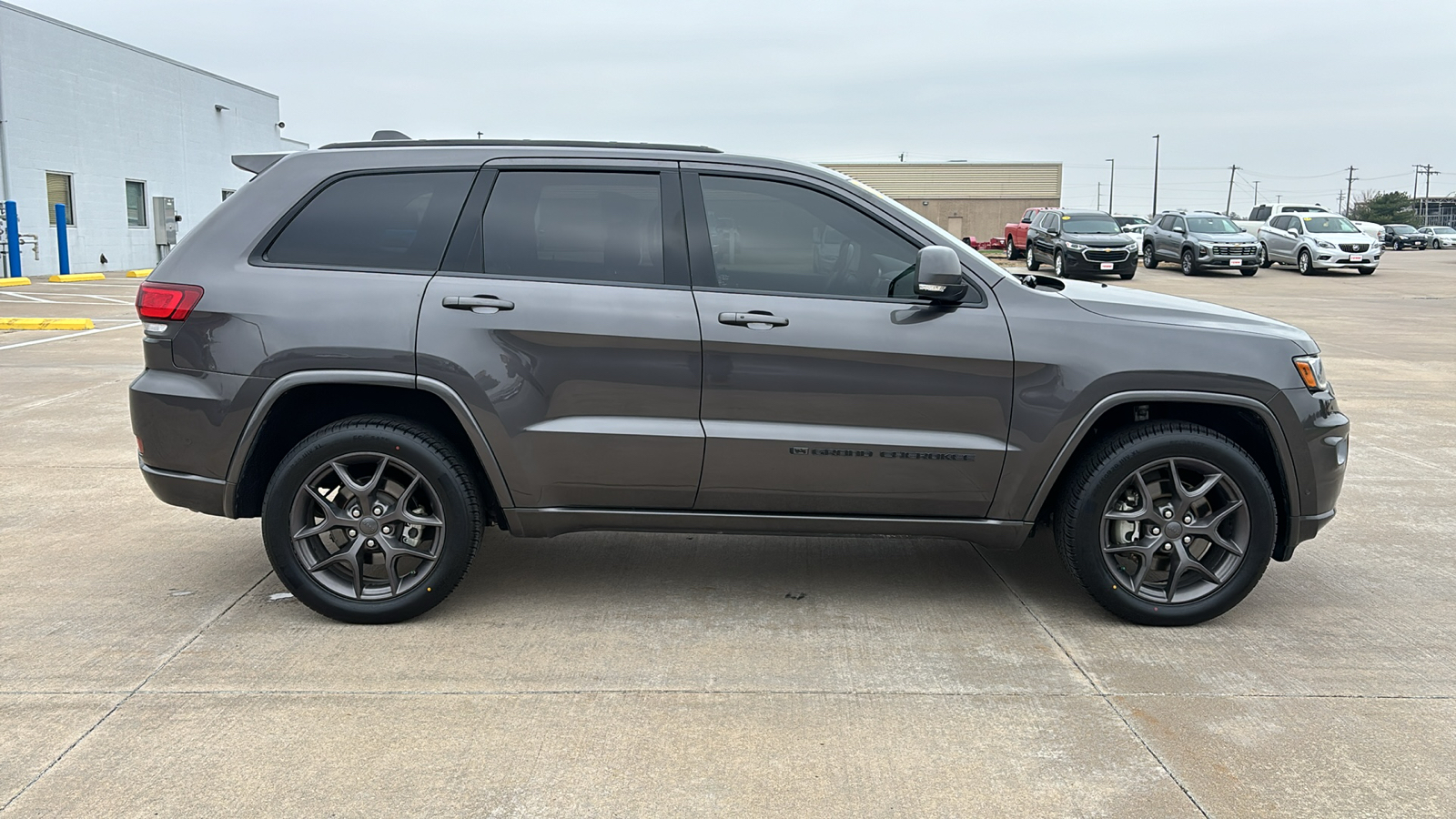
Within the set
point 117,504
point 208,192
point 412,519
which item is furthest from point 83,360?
point 208,192

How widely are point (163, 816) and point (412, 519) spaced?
1491mm

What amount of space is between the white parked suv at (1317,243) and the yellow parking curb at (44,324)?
2783 centimetres

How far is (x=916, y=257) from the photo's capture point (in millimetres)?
4250

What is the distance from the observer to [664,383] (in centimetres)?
416

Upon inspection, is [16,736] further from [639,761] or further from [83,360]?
[83,360]

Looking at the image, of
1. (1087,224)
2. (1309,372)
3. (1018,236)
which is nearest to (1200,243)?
(1087,224)

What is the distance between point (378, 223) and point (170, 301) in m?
0.81

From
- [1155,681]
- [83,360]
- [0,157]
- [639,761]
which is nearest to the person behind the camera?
[639,761]

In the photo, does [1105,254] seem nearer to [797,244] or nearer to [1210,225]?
[1210,225]

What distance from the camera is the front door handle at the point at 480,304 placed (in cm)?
415

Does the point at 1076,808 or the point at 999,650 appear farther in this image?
the point at 999,650


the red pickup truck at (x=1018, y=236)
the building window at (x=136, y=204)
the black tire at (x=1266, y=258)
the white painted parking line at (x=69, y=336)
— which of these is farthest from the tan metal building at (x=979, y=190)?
the white painted parking line at (x=69, y=336)

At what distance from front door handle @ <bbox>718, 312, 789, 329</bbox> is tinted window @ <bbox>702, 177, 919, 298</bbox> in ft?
0.43

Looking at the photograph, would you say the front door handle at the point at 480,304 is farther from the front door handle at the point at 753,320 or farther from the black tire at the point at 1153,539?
the black tire at the point at 1153,539
